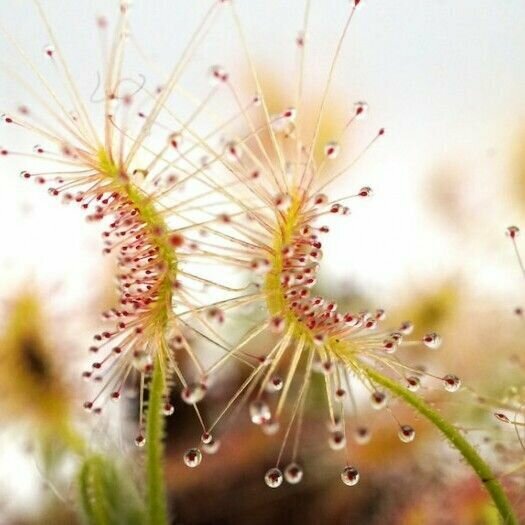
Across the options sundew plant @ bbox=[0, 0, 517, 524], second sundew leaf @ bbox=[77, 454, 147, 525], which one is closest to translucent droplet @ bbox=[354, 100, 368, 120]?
sundew plant @ bbox=[0, 0, 517, 524]

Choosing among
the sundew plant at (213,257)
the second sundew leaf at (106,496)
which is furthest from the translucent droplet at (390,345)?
the second sundew leaf at (106,496)

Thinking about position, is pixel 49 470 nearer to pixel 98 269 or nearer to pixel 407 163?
pixel 98 269

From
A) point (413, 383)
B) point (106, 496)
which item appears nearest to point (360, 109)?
point (413, 383)

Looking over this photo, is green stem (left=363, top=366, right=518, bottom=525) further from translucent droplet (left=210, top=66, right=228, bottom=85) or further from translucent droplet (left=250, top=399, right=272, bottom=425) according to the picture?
translucent droplet (left=210, top=66, right=228, bottom=85)

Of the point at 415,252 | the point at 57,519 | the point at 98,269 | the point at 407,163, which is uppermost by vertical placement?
the point at 407,163

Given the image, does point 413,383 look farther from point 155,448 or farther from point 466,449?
point 155,448

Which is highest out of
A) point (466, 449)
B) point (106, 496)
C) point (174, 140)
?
point (174, 140)

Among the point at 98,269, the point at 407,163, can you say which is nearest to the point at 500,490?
the point at 98,269

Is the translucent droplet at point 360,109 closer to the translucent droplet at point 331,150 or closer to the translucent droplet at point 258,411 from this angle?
A: the translucent droplet at point 331,150
